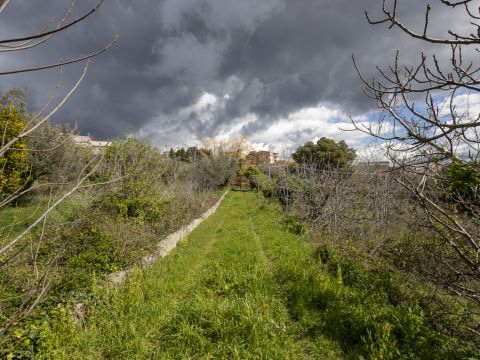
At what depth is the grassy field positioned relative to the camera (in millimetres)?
3678

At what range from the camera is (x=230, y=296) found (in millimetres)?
5238

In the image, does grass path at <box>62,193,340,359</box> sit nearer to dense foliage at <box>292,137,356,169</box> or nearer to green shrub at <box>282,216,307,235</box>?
green shrub at <box>282,216,307,235</box>

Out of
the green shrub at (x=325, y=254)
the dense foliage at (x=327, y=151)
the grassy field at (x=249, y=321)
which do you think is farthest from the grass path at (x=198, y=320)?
the dense foliage at (x=327, y=151)

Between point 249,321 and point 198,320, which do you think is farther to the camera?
point 198,320

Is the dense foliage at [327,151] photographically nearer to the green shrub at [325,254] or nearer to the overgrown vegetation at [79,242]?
the overgrown vegetation at [79,242]

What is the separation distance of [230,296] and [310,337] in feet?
5.39

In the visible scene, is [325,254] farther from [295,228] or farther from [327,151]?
[327,151]

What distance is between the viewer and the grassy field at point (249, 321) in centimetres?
368

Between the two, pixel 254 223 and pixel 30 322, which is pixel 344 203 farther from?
pixel 30 322

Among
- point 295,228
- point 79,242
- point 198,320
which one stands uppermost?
point 79,242

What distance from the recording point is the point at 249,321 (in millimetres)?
4121

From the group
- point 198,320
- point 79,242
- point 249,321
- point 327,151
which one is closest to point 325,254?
point 249,321

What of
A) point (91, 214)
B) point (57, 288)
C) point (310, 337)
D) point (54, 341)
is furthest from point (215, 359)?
point (91, 214)

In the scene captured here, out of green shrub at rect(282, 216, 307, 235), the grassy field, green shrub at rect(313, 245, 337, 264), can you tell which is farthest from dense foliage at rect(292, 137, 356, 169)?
the grassy field
